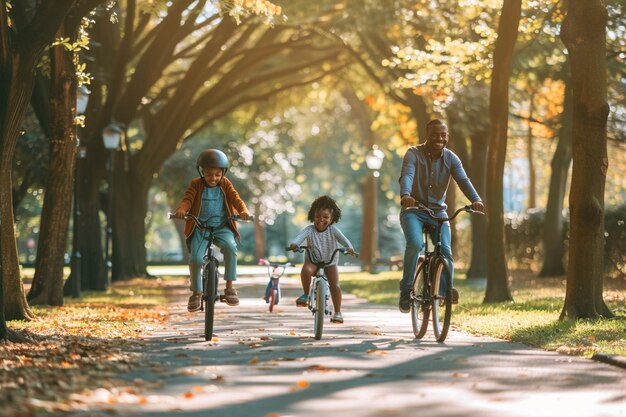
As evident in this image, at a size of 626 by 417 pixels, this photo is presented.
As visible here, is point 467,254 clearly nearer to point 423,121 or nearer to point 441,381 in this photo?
point 423,121

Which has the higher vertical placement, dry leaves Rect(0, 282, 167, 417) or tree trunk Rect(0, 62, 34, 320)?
tree trunk Rect(0, 62, 34, 320)

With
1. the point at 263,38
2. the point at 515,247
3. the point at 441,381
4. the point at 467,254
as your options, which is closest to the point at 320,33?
the point at 263,38

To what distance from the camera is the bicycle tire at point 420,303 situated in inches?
454

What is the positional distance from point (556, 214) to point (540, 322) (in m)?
16.4

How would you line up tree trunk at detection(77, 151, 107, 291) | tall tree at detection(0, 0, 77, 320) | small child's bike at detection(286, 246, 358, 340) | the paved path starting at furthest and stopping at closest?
1. tree trunk at detection(77, 151, 107, 291)
2. tall tree at detection(0, 0, 77, 320)
3. small child's bike at detection(286, 246, 358, 340)
4. the paved path

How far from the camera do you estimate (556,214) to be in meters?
30.2

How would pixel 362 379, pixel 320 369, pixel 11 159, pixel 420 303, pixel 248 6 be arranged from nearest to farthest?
pixel 362 379 → pixel 320 369 → pixel 420 303 → pixel 11 159 → pixel 248 6

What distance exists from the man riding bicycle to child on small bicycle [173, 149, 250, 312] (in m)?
1.66

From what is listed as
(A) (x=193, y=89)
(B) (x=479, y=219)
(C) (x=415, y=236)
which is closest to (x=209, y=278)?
(C) (x=415, y=236)

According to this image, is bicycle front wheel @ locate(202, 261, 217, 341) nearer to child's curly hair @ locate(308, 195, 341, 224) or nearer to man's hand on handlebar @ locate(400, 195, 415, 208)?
child's curly hair @ locate(308, 195, 341, 224)

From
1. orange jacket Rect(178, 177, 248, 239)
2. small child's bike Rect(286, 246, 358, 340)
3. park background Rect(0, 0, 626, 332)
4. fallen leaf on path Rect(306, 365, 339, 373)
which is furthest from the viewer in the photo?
park background Rect(0, 0, 626, 332)

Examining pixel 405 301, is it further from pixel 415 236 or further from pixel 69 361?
pixel 69 361

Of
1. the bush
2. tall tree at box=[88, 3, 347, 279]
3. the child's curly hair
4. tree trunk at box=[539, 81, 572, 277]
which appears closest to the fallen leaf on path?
the child's curly hair

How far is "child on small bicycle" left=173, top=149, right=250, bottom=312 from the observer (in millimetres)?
11836
